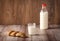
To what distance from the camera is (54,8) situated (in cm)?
178

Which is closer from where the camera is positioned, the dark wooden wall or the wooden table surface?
the wooden table surface

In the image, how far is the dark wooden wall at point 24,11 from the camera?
5.79 feet

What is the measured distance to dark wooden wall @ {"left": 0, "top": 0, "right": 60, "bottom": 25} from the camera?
69.4 inches

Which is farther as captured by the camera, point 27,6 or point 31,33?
point 27,6

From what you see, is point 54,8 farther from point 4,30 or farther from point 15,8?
point 4,30

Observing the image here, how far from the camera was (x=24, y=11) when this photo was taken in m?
1.77

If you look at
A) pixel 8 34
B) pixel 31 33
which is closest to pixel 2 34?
pixel 8 34

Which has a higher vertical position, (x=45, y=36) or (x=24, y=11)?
(x=24, y=11)

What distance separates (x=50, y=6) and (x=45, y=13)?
23 centimetres

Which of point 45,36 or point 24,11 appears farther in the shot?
point 24,11

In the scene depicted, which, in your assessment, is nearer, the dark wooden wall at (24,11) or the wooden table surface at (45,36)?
the wooden table surface at (45,36)

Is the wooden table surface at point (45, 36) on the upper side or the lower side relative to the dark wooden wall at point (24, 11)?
lower

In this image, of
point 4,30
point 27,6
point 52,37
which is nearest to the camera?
point 52,37

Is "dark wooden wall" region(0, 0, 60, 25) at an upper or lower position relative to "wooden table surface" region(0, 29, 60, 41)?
upper
